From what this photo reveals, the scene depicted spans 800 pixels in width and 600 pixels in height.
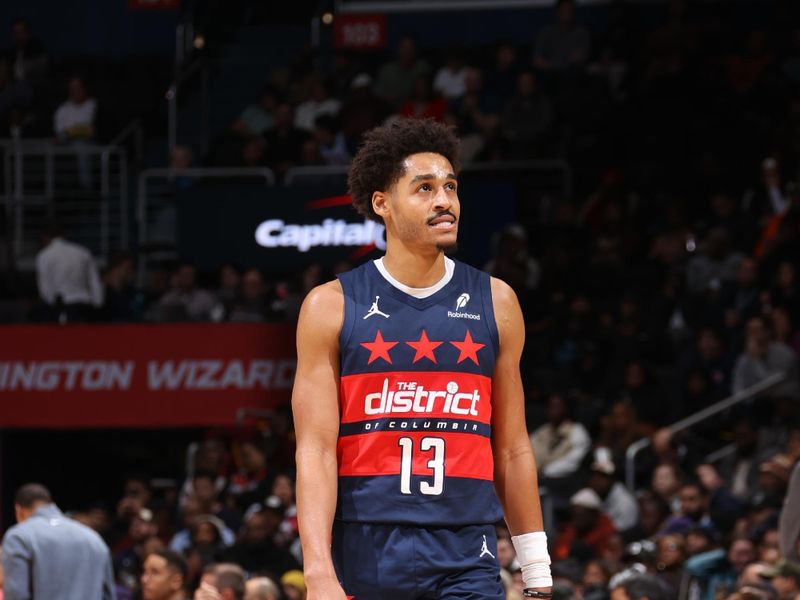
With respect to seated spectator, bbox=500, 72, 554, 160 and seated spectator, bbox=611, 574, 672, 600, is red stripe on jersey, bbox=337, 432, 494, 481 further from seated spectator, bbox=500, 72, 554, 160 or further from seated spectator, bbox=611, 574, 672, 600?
seated spectator, bbox=500, 72, 554, 160

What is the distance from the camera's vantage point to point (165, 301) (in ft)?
54.7

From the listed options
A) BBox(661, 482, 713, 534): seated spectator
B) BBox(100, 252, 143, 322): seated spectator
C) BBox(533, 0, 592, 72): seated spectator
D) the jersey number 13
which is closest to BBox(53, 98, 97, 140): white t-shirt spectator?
BBox(100, 252, 143, 322): seated spectator

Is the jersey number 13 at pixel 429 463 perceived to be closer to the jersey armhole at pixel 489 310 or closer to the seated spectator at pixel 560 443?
the jersey armhole at pixel 489 310

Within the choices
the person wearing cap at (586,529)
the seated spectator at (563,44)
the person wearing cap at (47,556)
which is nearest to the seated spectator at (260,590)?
the person wearing cap at (47,556)

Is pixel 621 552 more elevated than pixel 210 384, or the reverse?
pixel 210 384

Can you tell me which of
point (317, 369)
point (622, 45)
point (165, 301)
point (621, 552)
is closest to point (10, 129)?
point (165, 301)

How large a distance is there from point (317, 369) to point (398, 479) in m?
0.41

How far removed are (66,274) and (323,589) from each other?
12.4 meters

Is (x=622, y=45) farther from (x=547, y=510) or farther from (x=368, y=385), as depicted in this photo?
(x=368, y=385)

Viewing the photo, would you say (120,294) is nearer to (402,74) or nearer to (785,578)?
(402,74)

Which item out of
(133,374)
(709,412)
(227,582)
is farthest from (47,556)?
(709,412)

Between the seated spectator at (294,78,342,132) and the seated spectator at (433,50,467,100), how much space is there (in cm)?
117

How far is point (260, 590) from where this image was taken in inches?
383

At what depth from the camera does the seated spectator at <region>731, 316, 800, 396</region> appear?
14.2 m
